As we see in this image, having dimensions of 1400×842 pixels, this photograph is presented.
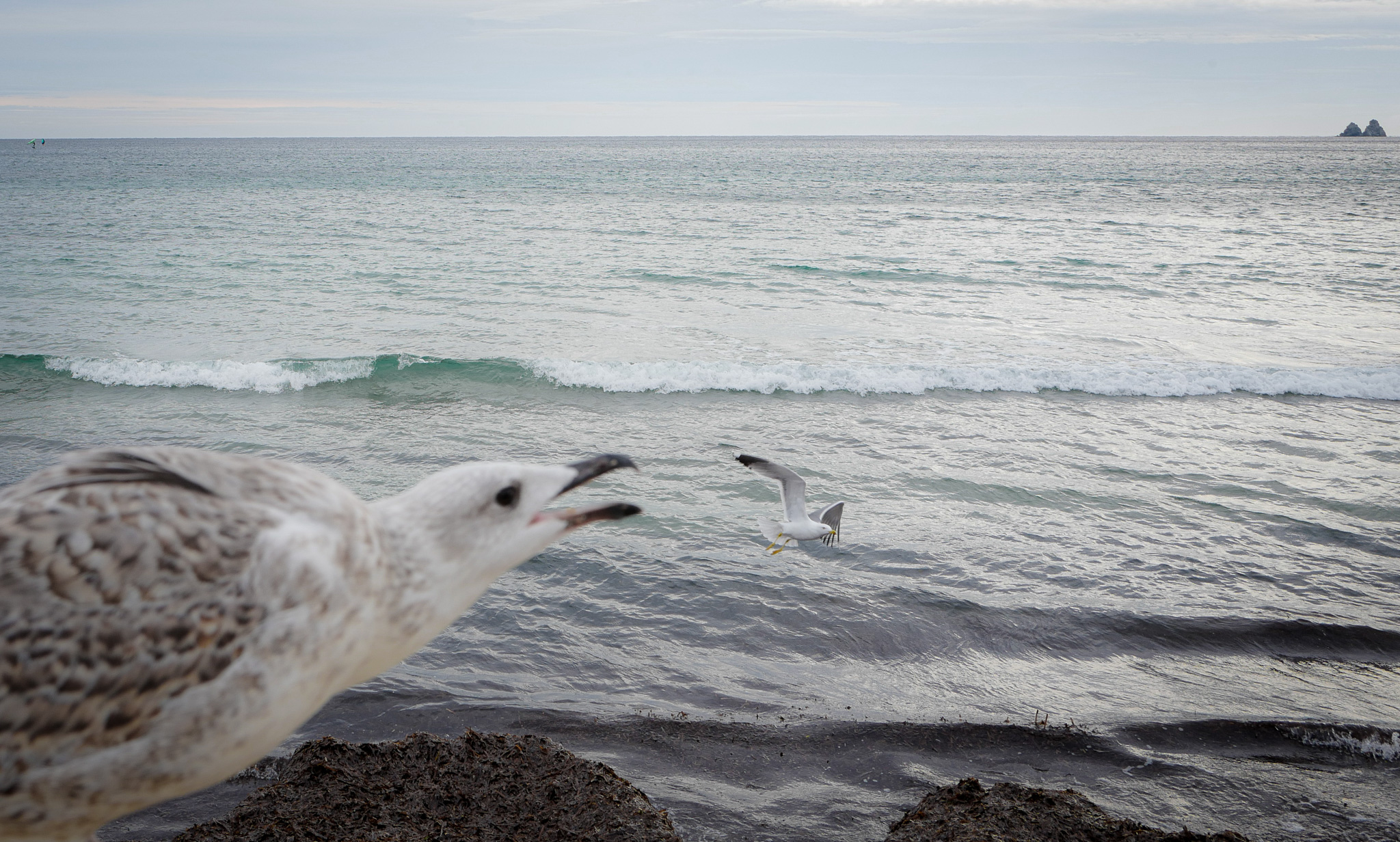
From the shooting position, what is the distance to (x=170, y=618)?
185 centimetres

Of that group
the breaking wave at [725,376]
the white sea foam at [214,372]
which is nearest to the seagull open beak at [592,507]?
the breaking wave at [725,376]

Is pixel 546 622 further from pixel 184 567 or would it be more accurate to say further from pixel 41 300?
pixel 41 300

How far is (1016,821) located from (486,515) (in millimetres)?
2640

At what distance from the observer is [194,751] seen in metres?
1.91

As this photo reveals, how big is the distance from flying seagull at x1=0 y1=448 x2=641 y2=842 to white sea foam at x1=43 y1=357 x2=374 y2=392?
38.1ft

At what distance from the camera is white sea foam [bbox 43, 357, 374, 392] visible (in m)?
12.7

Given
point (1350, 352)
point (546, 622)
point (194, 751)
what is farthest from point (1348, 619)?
point (1350, 352)

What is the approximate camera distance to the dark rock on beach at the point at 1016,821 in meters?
3.47

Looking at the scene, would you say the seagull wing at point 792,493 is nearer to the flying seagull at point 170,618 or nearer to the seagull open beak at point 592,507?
the seagull open beak at point 592,507

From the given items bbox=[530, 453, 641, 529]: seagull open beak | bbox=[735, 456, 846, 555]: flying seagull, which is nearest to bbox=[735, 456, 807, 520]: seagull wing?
bbox=[735, 456, 846, 555]: flying seagull

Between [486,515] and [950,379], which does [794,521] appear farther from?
[950,379]

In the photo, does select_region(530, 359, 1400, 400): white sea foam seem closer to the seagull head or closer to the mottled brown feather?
the seagull head

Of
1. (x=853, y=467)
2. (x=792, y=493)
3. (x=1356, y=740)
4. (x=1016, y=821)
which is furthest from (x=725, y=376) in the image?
(x=1016, y=821)

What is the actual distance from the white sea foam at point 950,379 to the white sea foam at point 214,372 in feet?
10.0
